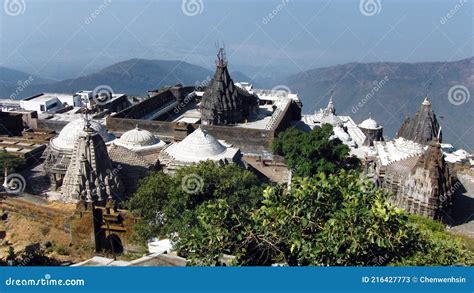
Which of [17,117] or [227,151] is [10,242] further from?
[17,117]

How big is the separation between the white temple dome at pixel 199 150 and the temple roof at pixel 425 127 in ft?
51.7

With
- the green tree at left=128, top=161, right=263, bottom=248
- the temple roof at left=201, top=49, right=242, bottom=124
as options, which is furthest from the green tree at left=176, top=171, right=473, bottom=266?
the temple roof at left=201, top=49, right=242, bottom=124

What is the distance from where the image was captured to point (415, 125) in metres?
38.4

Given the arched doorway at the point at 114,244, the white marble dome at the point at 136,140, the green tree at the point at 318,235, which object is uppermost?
the white marble dome at the point at 136,140

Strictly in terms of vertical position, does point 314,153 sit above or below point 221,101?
below

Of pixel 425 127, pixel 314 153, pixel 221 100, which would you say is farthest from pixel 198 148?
pixel 425 127

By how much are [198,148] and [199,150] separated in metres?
0.17

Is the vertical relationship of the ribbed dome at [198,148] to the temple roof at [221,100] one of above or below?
below

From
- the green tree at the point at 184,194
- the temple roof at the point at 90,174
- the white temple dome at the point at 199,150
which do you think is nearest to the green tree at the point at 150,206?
the green tree at the point at 184,194

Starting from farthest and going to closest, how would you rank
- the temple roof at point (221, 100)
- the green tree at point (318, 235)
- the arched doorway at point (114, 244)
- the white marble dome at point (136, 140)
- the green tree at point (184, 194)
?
1. the temple roof at point (221, 100)
2. the white marble dome at point (136, 140)
3. the arched doorway at point (114, 244)
4. the green tree at point (184, 194)
5. the green tree at point (318, 235)

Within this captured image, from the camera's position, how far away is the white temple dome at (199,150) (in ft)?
98.0

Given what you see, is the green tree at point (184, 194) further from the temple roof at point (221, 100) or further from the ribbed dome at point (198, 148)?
the temple roof at point (221, 100)

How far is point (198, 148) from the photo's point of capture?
3023 cm

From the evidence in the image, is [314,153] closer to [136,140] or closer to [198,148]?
[198,148]
